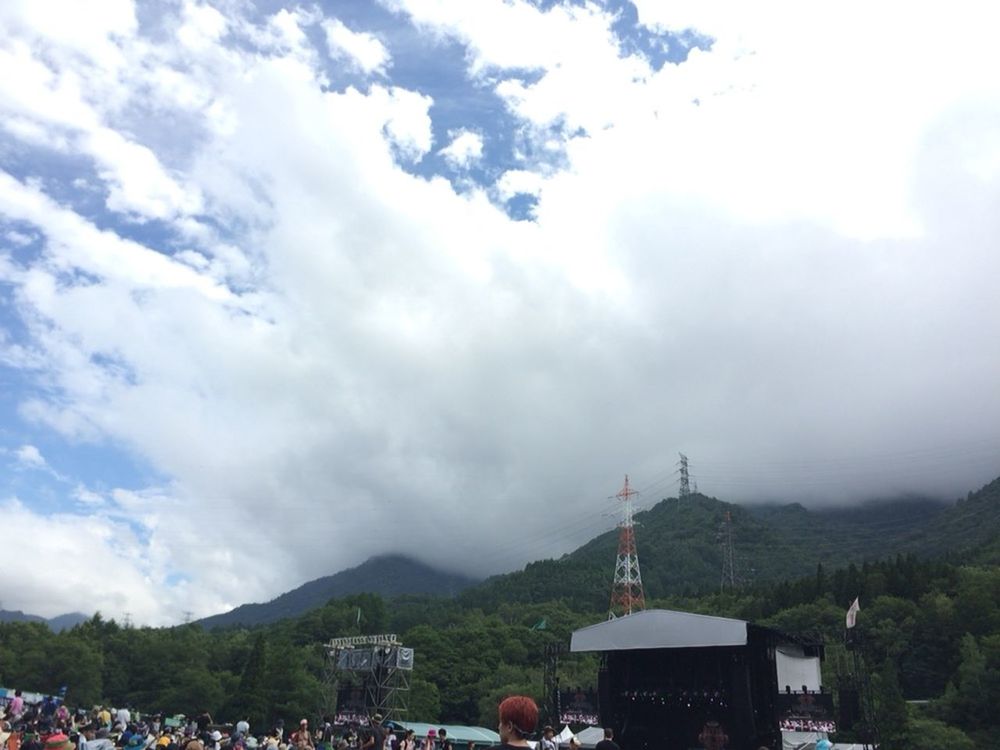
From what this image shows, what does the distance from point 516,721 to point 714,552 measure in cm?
14956

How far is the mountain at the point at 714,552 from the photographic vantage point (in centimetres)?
11506

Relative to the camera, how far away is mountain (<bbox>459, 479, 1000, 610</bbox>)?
378ft

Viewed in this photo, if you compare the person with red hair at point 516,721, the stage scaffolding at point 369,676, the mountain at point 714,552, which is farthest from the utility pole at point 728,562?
the person with red hair at point 516,721

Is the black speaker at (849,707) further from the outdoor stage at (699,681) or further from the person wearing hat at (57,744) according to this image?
the person wearing hat at (57,744)

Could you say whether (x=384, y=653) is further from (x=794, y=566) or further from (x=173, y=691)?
(x=794, y=566)

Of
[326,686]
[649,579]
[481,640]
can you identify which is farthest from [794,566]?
[326,686]

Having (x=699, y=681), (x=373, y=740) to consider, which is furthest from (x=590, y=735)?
(x=373, y=740)

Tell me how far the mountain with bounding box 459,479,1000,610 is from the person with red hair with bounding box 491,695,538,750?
98.5 m

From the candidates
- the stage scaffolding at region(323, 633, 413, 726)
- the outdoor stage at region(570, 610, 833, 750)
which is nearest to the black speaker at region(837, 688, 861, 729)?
the outdoor stage at region(570, 610, 833, 750)

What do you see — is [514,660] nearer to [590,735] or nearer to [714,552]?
[590,735]

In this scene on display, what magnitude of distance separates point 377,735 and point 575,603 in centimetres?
9970

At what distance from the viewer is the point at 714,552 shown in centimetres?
14362

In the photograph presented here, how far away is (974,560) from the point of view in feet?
252

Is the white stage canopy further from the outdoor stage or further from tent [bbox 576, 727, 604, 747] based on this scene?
tent [bbox 576, 727, 604, 747]
